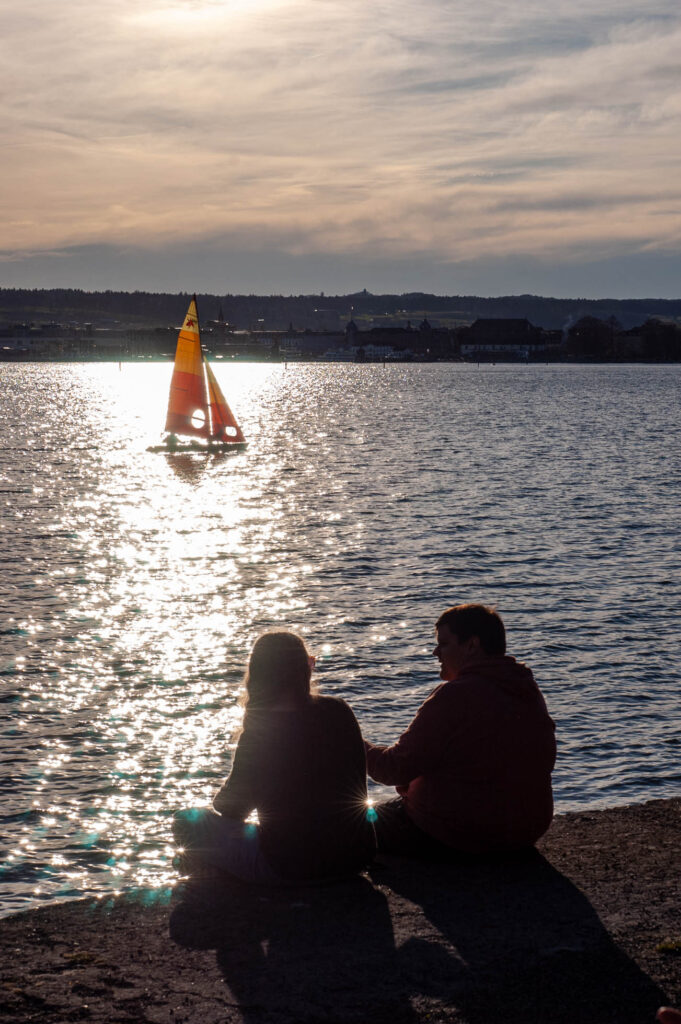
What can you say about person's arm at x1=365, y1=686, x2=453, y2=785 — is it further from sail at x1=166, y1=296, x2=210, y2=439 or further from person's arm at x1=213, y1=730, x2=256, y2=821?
sail at x1=166, y1=296, x2=210, y2=439

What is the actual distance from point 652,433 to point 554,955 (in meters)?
78.5

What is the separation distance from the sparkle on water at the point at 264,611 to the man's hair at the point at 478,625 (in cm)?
148

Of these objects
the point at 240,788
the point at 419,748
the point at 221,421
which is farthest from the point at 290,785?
the point at 221,421

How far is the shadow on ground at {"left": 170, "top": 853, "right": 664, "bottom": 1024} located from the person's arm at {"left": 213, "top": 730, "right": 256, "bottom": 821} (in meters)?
0.53

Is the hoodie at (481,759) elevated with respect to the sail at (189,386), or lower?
lower

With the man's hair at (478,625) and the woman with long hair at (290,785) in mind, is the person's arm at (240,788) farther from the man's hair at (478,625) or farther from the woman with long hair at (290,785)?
the man's hair at (478,625)

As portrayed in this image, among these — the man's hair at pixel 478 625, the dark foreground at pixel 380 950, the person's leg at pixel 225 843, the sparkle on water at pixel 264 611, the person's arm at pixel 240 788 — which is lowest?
the sparkle on water at pixel 264 611

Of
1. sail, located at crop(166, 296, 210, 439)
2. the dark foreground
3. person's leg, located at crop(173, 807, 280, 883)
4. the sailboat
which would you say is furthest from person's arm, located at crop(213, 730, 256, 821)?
sail, located at crop(166, 296, 210, 439)

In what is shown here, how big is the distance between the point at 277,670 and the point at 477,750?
133cm

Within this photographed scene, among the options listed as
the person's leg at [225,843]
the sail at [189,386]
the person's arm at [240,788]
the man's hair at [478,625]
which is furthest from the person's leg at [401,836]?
the sail at [189,386]

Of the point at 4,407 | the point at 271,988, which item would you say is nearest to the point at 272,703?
the point at 271,988

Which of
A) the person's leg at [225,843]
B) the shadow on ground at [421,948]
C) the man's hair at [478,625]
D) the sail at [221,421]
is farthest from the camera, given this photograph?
the sail at [221,421]

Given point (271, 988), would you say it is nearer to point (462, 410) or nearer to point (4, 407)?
point (462, 410)

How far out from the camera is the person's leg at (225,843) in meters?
7.26
